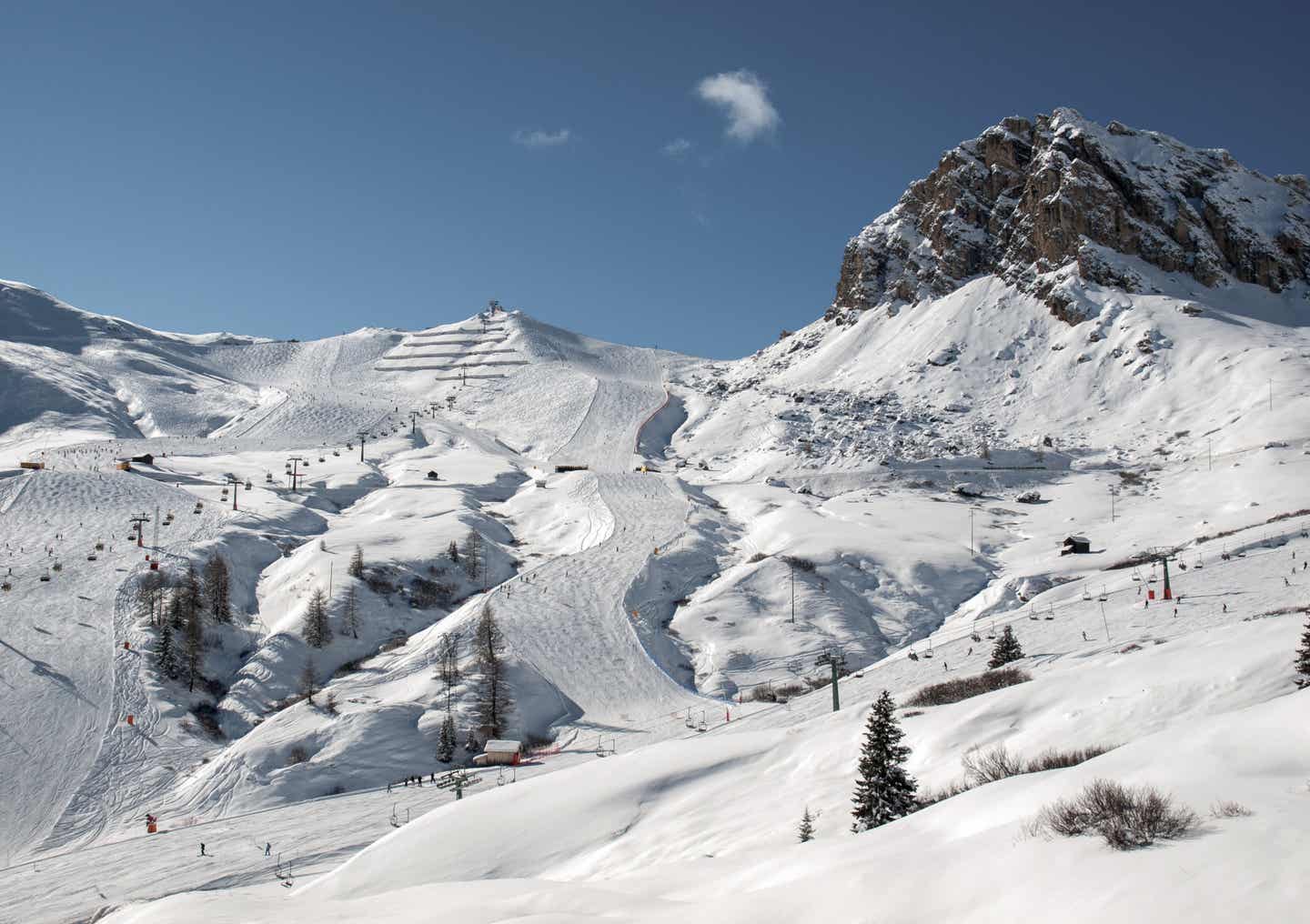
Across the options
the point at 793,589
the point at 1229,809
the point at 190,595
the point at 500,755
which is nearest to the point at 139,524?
the point at 190,595

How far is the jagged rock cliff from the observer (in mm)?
135875

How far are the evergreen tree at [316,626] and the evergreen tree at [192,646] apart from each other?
18.3 ft

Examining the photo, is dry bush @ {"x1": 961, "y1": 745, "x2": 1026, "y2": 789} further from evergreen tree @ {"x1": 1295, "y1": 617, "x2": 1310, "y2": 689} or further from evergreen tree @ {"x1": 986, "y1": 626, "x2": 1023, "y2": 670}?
evergreen tree @ {"x1": 986, "y1": 626, "x2": 1023, "y2": 670}

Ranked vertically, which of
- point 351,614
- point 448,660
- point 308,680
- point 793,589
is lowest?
point 308,680

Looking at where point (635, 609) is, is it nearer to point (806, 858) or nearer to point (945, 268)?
point (806, 858)

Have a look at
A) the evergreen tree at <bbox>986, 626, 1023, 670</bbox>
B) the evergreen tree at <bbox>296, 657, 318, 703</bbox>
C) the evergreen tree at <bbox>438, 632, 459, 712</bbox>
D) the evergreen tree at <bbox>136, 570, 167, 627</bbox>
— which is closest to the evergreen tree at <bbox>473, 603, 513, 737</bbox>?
the evergreen tree at <bbox>438, 632, 459, 712</bbox>

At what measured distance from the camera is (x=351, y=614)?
56.4m

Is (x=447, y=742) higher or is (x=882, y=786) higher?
(x=882, y=786)

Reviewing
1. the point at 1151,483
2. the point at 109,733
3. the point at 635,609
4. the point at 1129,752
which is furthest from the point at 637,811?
the point at 1151,483

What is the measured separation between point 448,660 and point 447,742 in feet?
24.7

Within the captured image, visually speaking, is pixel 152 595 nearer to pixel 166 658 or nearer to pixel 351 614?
pixel 166 658

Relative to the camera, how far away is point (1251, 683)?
19.4m

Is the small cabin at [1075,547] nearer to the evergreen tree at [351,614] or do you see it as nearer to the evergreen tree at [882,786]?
the evergreen tree at [351,614]

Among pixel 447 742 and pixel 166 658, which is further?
pixel 166 658
